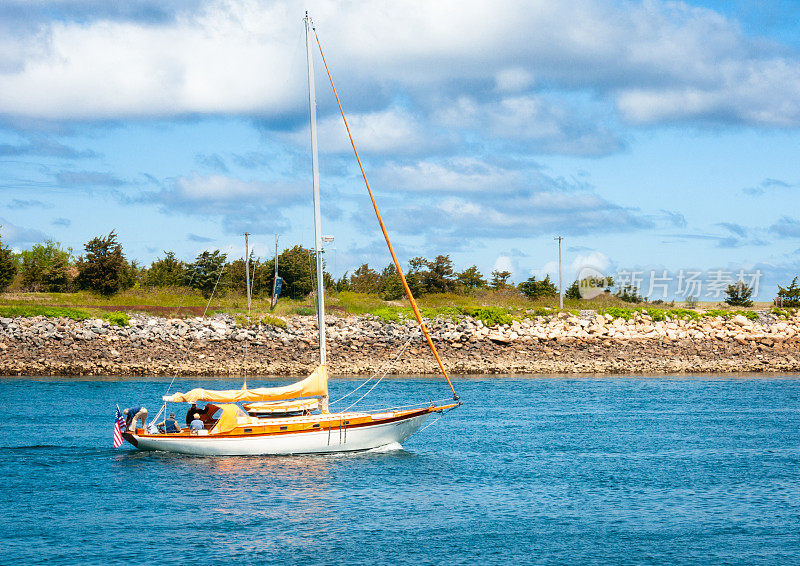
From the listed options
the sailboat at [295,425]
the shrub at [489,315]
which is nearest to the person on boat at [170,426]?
the sailboat at [295,425]

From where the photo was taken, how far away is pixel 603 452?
3716cm

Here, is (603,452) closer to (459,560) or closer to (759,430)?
(759,430)

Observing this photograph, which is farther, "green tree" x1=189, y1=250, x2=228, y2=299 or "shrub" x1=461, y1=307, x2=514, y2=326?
"green tree" x1=189, y1=250, x2=228, y2=299

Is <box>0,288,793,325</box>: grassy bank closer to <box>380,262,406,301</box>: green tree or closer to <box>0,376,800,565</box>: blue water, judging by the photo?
<box>380,262,406,301</box>: green tree

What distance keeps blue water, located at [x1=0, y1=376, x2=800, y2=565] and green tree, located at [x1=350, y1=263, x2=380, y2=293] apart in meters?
60.9

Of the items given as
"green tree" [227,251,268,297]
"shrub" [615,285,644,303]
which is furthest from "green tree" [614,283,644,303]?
"green tree" [227,251,268,297]

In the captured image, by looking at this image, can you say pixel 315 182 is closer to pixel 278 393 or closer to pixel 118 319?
pixel 278 393

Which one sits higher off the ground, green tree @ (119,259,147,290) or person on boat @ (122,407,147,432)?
green tree @ (119,259,147,290)

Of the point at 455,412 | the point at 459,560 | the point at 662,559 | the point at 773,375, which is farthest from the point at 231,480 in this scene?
the point at 773,375

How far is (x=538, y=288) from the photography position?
105500 mm

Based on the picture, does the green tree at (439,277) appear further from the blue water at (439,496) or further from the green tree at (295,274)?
the blue water at (439,496)

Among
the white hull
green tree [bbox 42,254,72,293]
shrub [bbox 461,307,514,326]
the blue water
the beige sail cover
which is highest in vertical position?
green tree [bbox 42,254,72,293]

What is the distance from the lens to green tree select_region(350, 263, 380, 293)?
107 m

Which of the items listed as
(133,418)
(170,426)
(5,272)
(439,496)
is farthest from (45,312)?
(439,496)
